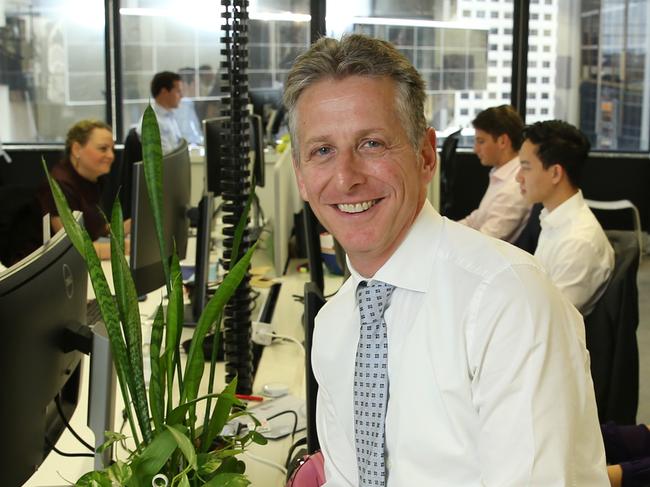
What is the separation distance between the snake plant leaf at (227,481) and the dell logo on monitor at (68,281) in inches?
17.8

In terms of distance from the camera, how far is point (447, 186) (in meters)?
6.02

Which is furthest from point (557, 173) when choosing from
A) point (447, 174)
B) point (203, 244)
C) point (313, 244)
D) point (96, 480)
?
point (447, 174)

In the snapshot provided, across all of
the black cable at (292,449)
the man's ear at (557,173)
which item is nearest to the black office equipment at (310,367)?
the black cable at (292,449)

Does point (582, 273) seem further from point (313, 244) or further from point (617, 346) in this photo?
point (313, 244)

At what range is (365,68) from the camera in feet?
4.43

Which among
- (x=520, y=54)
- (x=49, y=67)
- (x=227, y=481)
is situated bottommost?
(x=227, y=481)

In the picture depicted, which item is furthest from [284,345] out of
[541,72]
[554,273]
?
[541,72]

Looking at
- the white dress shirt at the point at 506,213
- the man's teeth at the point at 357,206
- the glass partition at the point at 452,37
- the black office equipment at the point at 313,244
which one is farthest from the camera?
the glass partition at the point at 452,37

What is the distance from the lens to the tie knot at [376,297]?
4.70 feet

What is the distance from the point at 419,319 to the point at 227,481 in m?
0.37

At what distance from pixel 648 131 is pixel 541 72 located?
38.5 inches

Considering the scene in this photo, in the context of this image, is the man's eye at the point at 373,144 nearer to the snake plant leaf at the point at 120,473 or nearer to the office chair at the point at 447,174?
the snake plant leaf at the point at 120,473

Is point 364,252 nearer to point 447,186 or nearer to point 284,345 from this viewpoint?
point 284,345

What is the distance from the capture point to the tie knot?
1.43 m
